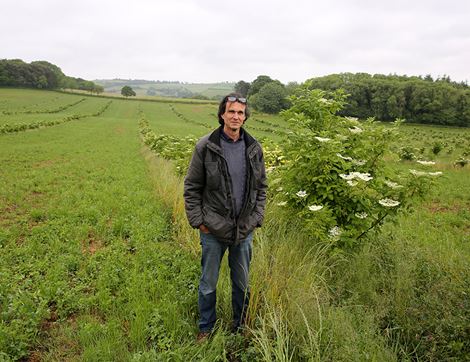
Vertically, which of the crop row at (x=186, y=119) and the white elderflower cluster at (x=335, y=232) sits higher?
the white elderflower cluster at (x=335, y=232)

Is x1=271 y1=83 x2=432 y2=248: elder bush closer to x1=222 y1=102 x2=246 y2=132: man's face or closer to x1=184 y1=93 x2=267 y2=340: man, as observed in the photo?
x1=184 y1=93 x2=267 y2=340: man

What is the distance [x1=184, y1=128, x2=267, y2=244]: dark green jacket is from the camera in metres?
3.24

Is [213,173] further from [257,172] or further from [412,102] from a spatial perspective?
[412,102]

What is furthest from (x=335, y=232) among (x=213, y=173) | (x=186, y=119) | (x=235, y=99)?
(x=186, y=119)

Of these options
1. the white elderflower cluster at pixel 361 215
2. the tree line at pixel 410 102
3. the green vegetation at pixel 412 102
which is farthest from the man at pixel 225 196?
the green vegetation at pixel 412 102

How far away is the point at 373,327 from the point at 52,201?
945cm

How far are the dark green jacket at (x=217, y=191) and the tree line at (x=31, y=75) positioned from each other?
361ft

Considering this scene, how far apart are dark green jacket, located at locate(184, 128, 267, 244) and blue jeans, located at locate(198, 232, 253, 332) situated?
162 mm

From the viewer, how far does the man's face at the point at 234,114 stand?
3.20 meters

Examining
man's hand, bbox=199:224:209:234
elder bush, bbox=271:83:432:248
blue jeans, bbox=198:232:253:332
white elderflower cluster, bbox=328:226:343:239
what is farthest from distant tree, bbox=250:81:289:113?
man's hand, bbox=199:224:209:234

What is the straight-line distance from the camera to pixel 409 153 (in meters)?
24.3

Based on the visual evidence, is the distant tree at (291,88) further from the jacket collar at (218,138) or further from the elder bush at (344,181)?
the jacket collar at (218,138)

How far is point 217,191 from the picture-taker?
10.8 feet

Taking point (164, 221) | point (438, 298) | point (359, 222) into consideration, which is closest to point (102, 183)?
point (164, 221)
